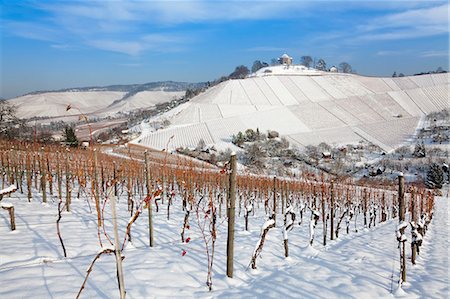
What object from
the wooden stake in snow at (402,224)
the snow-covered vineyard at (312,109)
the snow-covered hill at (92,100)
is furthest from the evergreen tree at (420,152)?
the snow-covered hill at (92,100)

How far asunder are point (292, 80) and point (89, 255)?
2527 inches

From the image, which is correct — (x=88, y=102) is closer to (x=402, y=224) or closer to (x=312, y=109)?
(x=312, y=109)

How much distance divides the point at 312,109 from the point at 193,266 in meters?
49.1

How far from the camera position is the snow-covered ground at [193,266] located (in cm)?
384

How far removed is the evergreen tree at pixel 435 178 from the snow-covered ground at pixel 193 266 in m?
18.3

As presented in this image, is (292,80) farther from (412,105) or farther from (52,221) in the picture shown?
(52,221)

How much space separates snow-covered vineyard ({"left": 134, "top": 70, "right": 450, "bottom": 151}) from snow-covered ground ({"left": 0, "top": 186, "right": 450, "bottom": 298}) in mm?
29981

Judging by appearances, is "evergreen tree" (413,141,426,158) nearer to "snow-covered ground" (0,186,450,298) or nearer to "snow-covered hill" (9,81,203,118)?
"snow-covered ground" (0,186,450,298)

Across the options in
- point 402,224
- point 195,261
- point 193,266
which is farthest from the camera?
point 195,261

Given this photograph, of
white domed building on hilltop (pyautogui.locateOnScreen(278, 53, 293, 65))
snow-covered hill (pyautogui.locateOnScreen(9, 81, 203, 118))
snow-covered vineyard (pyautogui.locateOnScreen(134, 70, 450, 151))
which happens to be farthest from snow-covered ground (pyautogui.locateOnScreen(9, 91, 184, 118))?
white domed building on hilltop (pyautogui.locateOnScreen(278, 53, 293, 65))

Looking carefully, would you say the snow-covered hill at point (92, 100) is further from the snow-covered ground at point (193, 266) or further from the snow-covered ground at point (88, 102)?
the snow-covered ground at point (193, 266)

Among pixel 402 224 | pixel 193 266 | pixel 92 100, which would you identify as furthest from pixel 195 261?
pixel 92 100

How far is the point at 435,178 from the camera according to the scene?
74.1 ft

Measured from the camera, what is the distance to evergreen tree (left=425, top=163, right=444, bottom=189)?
22.4 m
